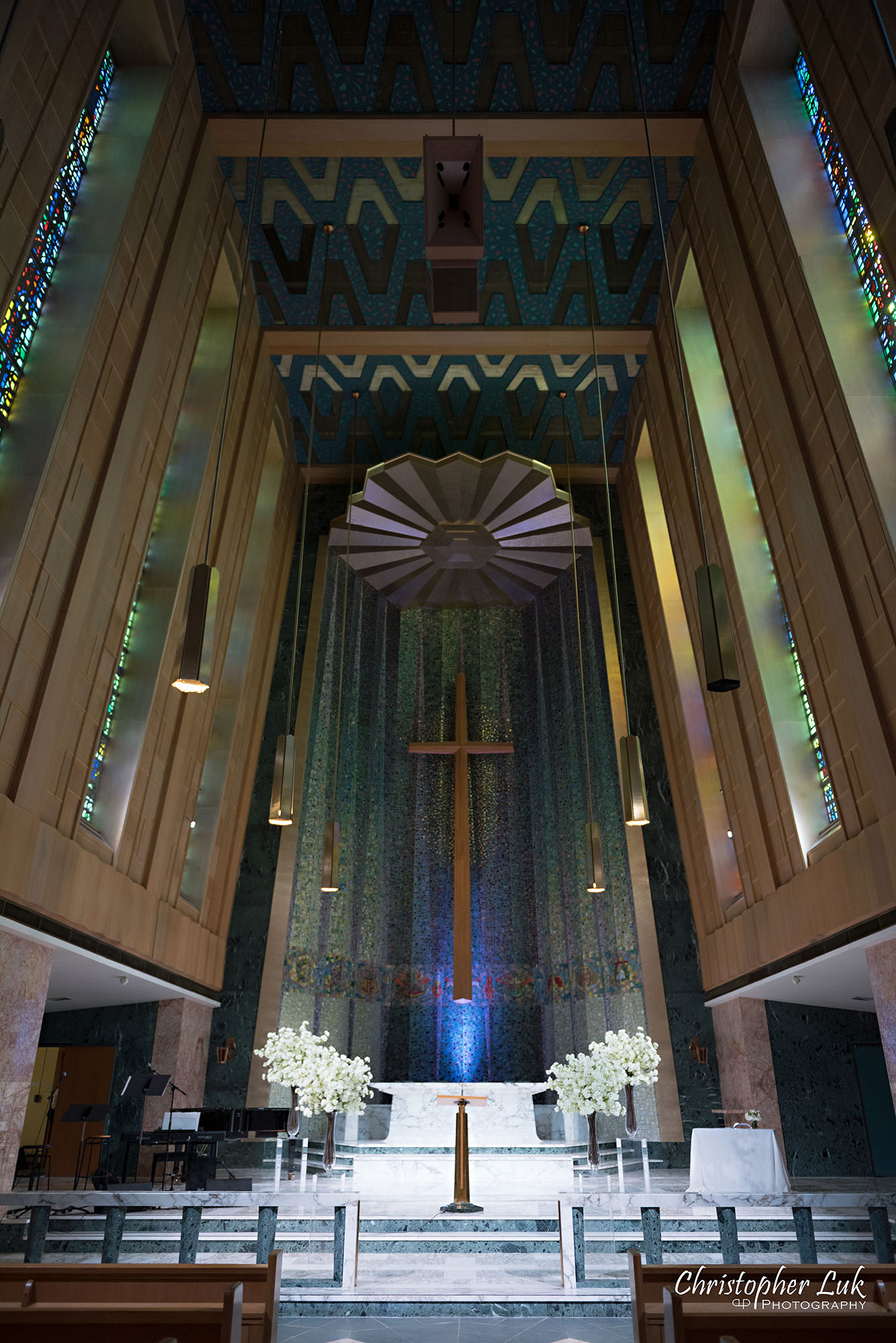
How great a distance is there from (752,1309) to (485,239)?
8930 millimetres

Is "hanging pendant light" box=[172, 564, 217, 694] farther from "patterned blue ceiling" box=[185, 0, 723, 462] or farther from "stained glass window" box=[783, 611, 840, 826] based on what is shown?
"patterned blue ceiling" box=[185, 0, 723, 462]

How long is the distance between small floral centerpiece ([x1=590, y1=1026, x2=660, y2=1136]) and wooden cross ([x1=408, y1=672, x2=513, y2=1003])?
359 cm

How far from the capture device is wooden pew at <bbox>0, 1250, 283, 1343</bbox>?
3449mm

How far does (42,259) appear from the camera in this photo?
666 cm

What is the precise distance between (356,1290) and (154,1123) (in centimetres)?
484

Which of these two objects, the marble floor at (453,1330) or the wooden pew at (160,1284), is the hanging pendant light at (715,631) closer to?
the wooden pew at (160,1284)

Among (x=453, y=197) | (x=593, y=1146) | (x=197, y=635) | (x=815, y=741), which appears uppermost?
(x=453, y=197)

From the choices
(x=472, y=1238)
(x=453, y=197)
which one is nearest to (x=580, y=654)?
(x=472, y=1238)

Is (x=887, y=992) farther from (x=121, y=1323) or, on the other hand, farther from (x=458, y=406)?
(x=458, y=406)

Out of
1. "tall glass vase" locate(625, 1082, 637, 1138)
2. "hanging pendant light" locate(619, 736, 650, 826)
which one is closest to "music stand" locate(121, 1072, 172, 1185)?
"tall glass vase" locate(625, 1082, 637, 1138)

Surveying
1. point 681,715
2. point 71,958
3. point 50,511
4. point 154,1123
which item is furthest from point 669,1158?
point 50,511

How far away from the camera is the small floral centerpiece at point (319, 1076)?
8.07 meters

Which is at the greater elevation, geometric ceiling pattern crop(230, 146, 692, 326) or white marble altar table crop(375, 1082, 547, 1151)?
geometric ceiling pattern crop(230, 146, 692, 326)

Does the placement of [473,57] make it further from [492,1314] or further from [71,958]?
[492,1314]
